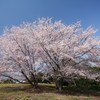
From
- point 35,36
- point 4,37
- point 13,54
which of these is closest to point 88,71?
point 35,36

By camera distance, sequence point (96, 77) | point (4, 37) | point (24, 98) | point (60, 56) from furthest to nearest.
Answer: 1. point (4, 37)
2. point (96, 77)
3. point (60, 56)
4. point (24, 98)

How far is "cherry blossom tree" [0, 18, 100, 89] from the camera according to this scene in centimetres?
1780

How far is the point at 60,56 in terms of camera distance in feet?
57.6

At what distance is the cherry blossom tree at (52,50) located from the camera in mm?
17797

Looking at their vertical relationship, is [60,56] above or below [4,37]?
below

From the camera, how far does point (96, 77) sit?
738 inches

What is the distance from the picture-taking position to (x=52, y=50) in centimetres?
1758

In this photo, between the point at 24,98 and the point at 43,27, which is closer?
the point at 24,98

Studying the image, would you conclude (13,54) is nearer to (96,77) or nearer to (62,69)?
(62,69)

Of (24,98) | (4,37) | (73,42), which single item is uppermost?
(4,37)

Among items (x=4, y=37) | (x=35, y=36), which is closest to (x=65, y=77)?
(x=35, y=36)

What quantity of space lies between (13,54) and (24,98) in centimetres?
556

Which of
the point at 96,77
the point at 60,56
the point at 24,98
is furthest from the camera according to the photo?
the point at 96,77

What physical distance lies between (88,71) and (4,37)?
864 cm
